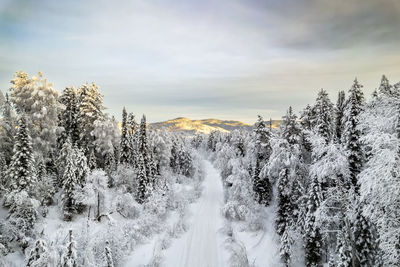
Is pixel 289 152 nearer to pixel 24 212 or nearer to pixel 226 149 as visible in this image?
pixel 226 149

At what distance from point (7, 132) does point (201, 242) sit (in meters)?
26.4

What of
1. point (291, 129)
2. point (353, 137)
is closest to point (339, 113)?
point (353, 137)

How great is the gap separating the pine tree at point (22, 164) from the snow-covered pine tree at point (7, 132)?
4406mm

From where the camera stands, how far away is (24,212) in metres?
19.9

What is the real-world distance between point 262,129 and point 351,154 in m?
11.5

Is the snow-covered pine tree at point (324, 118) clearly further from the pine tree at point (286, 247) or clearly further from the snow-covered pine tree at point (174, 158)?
the snow-covered pine tree at point (174, 158)

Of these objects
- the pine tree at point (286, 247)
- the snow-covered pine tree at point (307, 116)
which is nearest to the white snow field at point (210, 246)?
the pine tree at point (286, 247)

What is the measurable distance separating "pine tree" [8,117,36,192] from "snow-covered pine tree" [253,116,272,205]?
27201 millimetres

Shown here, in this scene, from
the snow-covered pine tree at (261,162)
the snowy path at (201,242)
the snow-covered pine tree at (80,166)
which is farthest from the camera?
the snow-covered pine tree at (261,162)

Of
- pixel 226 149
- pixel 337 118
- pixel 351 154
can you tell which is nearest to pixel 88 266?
pixel 351 154

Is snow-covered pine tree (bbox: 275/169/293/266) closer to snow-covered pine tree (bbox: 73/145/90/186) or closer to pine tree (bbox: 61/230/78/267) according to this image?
pine tree (bbox: 61/230/78/267)

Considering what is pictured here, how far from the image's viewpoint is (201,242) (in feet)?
86.4

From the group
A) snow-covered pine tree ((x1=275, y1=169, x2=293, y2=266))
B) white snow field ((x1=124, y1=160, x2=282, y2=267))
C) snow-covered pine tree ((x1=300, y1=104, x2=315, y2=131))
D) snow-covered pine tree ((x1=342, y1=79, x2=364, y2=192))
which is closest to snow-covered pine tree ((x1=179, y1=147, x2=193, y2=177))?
white snow field ((x1=124, y1=160, x2=282, y2=267))

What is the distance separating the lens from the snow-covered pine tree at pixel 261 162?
30.7 meters
